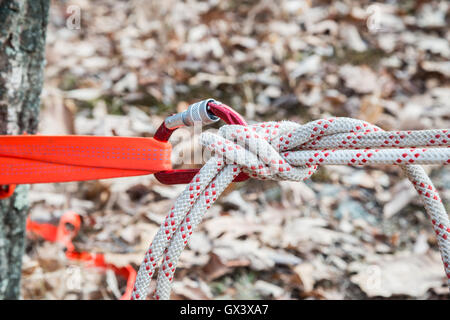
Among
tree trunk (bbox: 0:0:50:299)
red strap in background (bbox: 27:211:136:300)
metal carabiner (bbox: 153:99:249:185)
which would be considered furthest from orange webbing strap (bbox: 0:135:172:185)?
red strap in background (bbox: 27:211:136:300)

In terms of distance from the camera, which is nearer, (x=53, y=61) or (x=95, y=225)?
(x=95, y=225)

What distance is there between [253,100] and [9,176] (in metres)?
1.43

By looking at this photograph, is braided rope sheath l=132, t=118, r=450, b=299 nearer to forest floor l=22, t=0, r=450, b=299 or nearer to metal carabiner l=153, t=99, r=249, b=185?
metal carabiner l=153, t=99, r=249, b=185

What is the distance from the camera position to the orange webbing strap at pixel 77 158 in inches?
31.1

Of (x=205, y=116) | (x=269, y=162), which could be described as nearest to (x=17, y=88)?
(x=205, y=116)

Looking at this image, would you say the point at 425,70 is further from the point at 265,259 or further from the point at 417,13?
the point at 265,259

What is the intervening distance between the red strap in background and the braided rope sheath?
0.56m

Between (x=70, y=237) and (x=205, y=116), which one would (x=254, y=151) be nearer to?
(x=205, y=116)

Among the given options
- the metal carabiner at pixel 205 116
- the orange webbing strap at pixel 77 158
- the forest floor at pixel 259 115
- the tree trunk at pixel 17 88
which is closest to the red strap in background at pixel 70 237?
the forest floor at pixel 259 115

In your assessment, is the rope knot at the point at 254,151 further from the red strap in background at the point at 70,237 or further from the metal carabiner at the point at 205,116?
the red strap in background at the point at 70,237

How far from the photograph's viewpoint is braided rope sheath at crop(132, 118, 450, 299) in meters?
0.67

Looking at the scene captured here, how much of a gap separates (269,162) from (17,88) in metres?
0.65

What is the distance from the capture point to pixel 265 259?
133 cm

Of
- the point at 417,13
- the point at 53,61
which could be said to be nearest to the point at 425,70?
the point at 417,13
